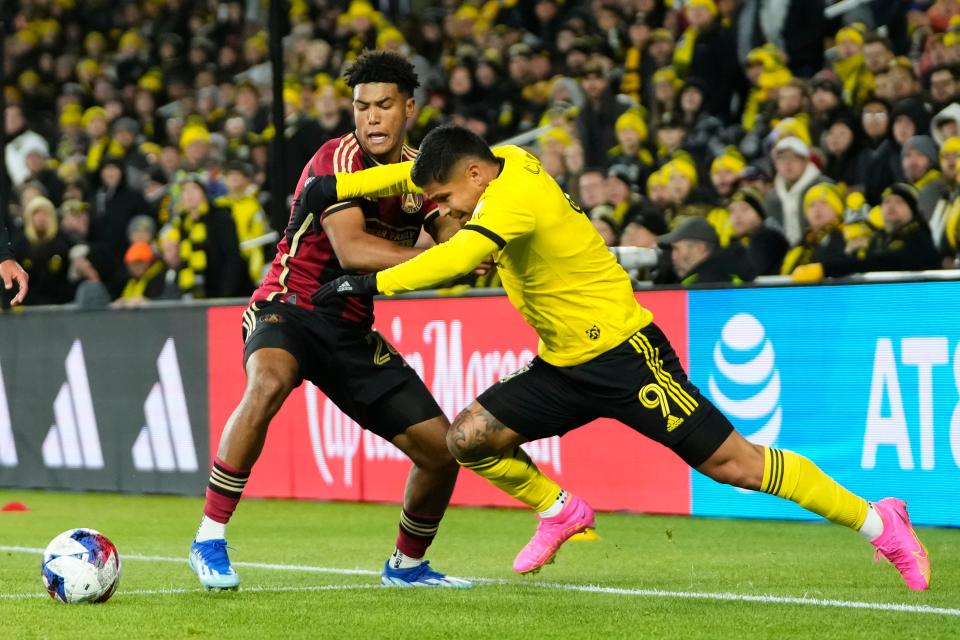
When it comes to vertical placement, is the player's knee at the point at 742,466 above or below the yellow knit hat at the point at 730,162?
above

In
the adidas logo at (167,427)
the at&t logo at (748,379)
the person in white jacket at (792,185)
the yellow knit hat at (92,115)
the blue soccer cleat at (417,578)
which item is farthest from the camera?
the yellow knit hat at (92,115)

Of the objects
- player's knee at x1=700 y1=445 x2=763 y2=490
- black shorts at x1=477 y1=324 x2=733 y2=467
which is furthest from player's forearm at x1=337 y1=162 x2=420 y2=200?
player's knee at x1=700 y1=445 x2=763 y2=490

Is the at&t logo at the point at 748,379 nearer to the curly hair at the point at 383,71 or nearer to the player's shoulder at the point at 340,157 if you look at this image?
the curly hair at the point at 383,71

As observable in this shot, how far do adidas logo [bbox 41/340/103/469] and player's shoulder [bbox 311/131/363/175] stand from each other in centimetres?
684

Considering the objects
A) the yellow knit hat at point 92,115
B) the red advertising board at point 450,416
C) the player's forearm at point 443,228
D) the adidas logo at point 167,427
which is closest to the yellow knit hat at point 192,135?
the yellow knit hat at point 92,115

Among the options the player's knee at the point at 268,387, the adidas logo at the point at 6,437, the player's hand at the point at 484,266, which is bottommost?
the adidas logo at the point at 6,437

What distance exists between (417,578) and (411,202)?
5.03 ft

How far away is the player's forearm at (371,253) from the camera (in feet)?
21.9

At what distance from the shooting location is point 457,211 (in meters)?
6.34

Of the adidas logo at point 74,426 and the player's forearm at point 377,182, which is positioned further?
the adidas logo at point 74,426

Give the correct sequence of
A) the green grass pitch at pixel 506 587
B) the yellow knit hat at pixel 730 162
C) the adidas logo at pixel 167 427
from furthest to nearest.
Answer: the adidas logo at pixel 167 427 → the yellow knit hat at pixel 730 162 → the green grass pitch at pixel 506 587

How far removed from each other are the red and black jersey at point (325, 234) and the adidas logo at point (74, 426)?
6.59 m

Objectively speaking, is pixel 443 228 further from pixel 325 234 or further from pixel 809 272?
pixel 809 272

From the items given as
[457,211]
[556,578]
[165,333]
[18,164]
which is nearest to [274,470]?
[165,333]
